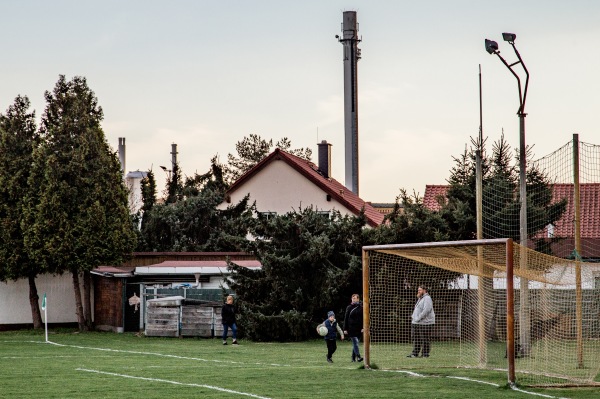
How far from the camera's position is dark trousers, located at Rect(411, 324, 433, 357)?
2636cm

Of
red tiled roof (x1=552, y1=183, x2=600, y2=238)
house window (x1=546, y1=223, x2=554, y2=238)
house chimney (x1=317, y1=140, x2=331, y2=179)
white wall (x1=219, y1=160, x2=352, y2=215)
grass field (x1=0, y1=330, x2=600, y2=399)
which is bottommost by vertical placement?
grass field (x1=0, y1=330, x2=600, y2=399)

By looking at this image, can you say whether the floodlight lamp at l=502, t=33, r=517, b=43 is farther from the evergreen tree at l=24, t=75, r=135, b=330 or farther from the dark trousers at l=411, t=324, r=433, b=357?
the evergreen tree at l=24, t=75, r=135, b=330

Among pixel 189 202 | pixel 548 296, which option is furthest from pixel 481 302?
pixel 189 202

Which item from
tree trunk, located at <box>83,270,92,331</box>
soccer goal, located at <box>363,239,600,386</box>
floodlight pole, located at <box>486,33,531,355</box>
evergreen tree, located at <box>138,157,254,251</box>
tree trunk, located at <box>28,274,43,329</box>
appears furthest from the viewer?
evergreen tree, located at <box>138,157,254,251</box>

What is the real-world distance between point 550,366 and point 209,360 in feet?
26.9

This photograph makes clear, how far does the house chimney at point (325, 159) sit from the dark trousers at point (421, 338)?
3755cm

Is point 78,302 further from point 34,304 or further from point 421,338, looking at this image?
point 421,338

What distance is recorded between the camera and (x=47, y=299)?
145ft

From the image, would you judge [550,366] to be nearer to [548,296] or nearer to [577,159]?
[548,296]

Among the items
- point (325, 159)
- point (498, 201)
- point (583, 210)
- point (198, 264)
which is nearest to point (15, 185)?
point (198, 264)

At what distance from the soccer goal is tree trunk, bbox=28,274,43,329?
17.6 metres

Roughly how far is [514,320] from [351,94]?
131 feet

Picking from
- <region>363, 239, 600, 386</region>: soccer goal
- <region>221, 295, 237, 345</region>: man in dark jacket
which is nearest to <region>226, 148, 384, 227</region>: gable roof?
<region>221, 295, 237, 345</region>: man in dark jacket

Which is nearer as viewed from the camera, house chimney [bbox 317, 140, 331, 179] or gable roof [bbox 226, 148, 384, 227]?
gable roof [bbox 226, 148, 384, 227]
